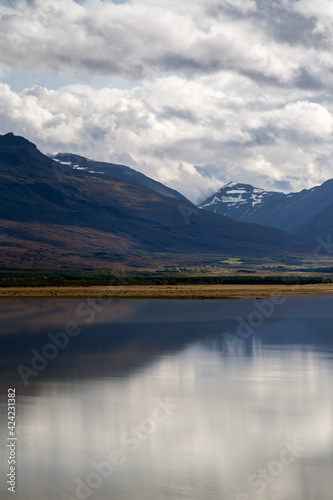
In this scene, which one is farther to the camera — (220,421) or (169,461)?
(220,421)

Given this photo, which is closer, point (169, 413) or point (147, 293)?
point (169, 413)

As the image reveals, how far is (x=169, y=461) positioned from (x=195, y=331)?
42.7 meters

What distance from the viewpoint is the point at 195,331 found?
6825 centimetres

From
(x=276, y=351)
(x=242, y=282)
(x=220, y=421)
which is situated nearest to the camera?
(x=220, y=421)

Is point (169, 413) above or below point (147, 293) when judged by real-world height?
below

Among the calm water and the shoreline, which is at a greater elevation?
the shoreline

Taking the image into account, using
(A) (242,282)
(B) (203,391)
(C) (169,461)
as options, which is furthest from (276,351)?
(A) (242,282)

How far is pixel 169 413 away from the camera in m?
33.3

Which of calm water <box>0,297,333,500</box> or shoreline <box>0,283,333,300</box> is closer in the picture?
calm water <box>0,297,333,500</box>

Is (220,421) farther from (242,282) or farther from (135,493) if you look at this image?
(242,282)

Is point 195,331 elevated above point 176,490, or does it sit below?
above

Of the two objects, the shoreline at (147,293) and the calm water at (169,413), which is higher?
the shoreline at (147,293)

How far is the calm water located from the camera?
23562 millimetres

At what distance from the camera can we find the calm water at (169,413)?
2356 cm
